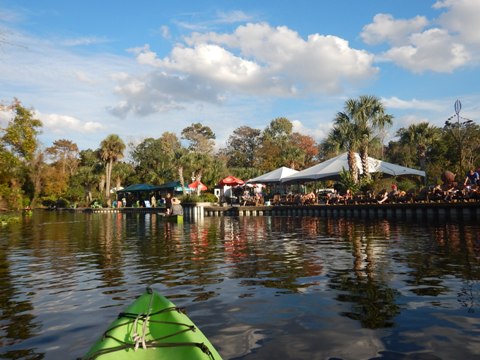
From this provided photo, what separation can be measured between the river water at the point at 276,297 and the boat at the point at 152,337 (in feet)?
3.08

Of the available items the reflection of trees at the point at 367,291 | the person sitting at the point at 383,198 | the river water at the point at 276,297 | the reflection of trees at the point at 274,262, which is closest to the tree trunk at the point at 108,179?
the person sitting at the point at 383,198

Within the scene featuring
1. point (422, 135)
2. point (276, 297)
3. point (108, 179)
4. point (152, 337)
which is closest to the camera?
point (152, 337)

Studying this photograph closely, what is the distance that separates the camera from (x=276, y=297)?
6.93 metres

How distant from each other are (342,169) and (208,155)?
2205 cm

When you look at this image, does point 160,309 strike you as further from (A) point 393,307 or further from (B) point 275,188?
(B) point 275,188

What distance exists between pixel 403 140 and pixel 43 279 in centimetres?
4677

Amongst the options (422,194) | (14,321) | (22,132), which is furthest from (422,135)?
(14,321)

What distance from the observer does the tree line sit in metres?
32.2

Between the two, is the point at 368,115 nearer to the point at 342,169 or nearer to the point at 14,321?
the point at 342,169

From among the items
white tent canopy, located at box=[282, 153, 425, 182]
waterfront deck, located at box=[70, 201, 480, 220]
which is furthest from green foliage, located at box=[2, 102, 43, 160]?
white tent canopy, located at box=[282, 153, 425, 182]

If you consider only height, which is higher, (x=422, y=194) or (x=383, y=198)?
(x=422, y=194)

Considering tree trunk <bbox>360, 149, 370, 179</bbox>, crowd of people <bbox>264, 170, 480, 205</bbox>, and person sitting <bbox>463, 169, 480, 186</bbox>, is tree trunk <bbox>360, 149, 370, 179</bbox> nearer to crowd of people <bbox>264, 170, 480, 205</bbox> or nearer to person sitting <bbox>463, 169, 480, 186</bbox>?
crowd of people <bbox>264, 170, 480, 205</bbox>

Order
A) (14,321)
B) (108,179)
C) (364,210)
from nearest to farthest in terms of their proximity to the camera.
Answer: (14,321)
(364,210)
(108,179)

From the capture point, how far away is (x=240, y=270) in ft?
31.5
